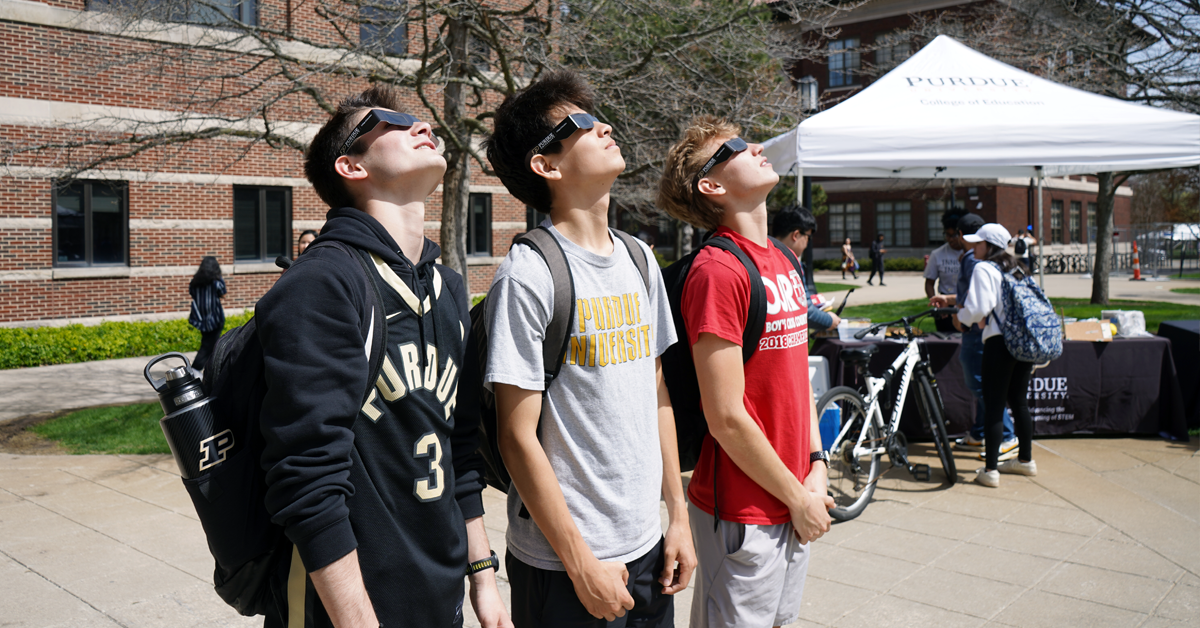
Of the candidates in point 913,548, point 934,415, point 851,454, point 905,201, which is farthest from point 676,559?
point 905,201

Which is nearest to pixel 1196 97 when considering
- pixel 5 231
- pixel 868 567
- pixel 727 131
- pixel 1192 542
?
pixel 1192 542

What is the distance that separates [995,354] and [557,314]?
5.15 metres

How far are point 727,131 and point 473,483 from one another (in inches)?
55.5

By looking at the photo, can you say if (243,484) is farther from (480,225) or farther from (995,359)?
(480,225)

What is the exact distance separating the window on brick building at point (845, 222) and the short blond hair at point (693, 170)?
45.8 meters

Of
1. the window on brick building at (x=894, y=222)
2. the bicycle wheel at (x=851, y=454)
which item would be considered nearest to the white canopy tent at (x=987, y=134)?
the bicycle wheel at (x=851, y=454)

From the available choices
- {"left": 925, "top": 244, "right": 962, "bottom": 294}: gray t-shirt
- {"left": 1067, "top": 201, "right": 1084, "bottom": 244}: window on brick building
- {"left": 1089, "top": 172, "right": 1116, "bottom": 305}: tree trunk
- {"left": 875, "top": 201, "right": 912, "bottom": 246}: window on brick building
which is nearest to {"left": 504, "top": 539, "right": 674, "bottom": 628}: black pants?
{"left": 925, "top": 244, "right": 962, "bottom": 294}: gray t-shirt

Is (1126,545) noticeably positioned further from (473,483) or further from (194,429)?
(194,429)

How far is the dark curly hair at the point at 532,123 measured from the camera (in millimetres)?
2221

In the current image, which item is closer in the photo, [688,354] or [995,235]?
[688,354]

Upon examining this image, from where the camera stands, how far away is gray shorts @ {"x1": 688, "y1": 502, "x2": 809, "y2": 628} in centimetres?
248

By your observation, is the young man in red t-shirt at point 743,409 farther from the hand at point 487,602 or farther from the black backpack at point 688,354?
the hand at point 487,602

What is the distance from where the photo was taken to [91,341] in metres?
13.7

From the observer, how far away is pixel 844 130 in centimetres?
704
